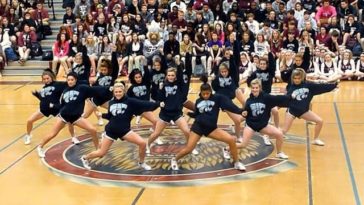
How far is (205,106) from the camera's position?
36.2 feet

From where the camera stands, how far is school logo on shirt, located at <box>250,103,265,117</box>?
11617 millimetres

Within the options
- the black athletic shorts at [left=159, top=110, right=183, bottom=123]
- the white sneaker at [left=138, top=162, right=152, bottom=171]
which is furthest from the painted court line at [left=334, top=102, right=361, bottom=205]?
the white sneaker at [left=138, top=162, right=152, bottom=171]

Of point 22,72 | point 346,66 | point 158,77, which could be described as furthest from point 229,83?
point 22,72

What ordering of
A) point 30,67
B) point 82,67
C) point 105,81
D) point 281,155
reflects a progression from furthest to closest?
point 30,67, point 82,67, point 105,81, point 281,155

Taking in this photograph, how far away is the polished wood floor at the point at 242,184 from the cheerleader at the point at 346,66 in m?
6.78

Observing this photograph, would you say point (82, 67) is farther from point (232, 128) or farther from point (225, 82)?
point (232, 128)

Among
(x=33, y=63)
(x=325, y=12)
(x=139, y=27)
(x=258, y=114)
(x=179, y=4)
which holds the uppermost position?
(x=179, y=4)

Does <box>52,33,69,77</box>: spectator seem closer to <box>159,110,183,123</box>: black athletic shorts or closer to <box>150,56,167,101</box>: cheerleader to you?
<box>150,56,167,101</box>: cheerleader

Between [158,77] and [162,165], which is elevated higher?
[158,77]

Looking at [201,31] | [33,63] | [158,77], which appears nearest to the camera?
[158,77]

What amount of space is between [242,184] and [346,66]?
11830mm

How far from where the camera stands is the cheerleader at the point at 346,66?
2108 centimetres

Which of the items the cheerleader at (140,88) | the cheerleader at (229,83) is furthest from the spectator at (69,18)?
the cheerleader at (229,83)

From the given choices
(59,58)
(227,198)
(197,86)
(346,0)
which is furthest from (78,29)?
(227,198)
